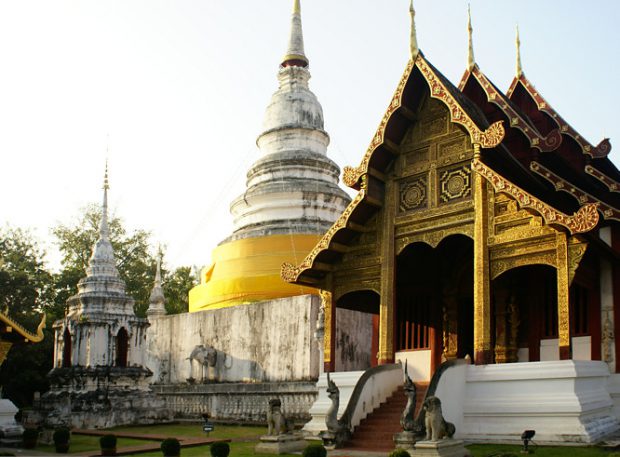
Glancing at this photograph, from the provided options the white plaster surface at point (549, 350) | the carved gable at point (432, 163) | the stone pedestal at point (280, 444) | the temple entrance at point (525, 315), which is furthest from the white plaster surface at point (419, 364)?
the stone pedestal at point (280, 444)

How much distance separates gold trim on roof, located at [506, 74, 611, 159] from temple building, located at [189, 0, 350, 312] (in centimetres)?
870

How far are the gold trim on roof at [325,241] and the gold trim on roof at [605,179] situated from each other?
4696 mm

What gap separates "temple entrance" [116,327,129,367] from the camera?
2352cm

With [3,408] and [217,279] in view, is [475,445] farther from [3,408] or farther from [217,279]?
[217,279]

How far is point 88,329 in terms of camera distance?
2306 centimetres

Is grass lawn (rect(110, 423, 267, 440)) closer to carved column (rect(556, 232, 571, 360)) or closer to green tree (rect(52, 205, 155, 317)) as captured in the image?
carved column (rect(556, 232, 571, 360))

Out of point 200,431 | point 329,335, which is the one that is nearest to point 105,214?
point 200,431

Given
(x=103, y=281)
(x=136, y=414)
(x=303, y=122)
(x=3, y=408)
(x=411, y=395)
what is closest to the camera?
(x=411, y=395)

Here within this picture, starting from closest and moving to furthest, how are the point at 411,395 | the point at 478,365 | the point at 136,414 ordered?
the point at 411,395 → the point at 478,365 → the point at 136,414

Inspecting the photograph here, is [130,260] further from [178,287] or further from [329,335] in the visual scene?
[329,335]

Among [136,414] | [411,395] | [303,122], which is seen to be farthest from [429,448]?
[303,122]

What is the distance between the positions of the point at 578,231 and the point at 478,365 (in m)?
2.95

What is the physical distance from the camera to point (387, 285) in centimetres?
1457

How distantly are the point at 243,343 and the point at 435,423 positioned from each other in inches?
468
